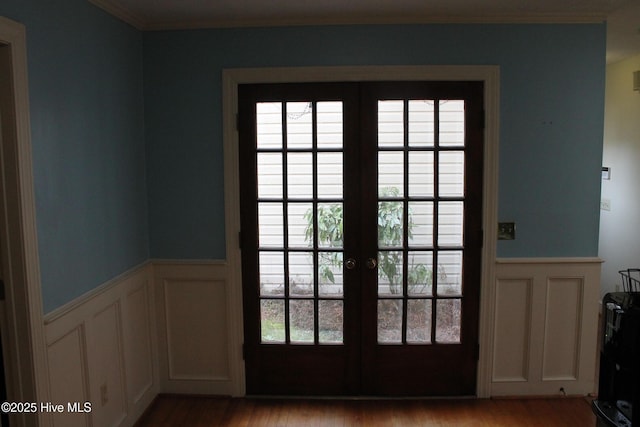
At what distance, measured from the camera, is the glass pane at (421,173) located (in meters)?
2.94

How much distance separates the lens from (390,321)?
3061mm

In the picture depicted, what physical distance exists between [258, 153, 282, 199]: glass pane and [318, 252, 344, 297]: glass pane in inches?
20.0

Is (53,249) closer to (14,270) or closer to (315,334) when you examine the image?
(14,270)

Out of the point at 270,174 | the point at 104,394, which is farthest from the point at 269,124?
the point at 104,394

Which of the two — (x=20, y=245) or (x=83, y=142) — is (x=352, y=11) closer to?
(x=83, y=142)

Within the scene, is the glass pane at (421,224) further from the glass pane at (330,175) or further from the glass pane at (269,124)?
the glass pane at (269,124)

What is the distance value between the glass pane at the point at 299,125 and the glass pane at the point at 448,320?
4.52ft

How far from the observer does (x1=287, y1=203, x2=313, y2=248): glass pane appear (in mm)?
2996

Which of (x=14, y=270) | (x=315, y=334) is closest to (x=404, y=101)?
(x=315, y=334)

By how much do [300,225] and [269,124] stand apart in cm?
68

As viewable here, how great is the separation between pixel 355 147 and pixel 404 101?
422mm

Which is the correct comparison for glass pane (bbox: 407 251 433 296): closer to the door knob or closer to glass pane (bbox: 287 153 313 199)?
the door knob

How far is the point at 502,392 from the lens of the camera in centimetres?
308

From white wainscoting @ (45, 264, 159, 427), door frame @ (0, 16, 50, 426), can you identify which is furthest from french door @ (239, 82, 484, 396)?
door frame @ (0, 16, 50, 426)
